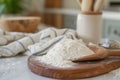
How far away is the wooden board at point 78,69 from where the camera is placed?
54 centimetres

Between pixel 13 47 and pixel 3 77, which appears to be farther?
pixel 13 47

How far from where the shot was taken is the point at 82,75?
547 mm

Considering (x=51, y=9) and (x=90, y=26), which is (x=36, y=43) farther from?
(x=51, y=9)

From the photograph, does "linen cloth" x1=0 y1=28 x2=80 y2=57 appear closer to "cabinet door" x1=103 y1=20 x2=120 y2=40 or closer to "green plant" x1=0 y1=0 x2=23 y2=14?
"cabinet door" x1=103 y1=20 x2=120 y2=40

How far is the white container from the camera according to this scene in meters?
0.86

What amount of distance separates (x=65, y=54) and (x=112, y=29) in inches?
69.9

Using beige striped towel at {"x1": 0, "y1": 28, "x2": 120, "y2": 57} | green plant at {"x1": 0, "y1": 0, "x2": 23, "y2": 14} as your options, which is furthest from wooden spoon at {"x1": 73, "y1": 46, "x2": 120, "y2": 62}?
green plant at {"x1": 0, "y1": 0, "x2": 23, "y2": 14}

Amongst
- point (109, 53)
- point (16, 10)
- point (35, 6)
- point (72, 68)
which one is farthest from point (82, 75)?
point (35, 6)

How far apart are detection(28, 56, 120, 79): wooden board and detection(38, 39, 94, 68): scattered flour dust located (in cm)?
2

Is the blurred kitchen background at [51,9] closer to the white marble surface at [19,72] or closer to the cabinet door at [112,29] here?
the cabinet door at [112,29]

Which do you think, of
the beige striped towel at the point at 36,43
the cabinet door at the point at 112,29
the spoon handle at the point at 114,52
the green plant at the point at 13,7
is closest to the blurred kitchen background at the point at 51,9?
the green plant at the point at 13,7

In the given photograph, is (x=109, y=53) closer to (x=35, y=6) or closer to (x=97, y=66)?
(x=97, y=66)

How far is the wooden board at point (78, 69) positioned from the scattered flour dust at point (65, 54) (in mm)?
22

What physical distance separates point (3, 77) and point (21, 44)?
0.80 feet
